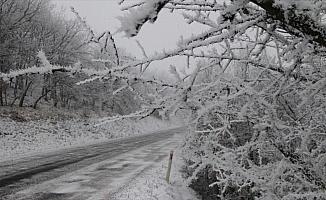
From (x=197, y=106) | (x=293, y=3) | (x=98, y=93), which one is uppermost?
(x=98, y=93)

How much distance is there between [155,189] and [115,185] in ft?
4.00

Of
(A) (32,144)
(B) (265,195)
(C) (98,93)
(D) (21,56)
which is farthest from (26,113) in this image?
(B) (265,195)

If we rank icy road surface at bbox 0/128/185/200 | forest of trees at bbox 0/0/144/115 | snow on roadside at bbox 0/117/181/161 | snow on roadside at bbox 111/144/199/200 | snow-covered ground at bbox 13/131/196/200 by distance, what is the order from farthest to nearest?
forest of trees at bbox 0/0/144/115
snow on roadside at bbox 0/117/181/161
snow on roadside at bbox 111/144/199/200
snow-covered ground at bbox 13/131/196/200
icy road surface at bbox 0/128/185/200

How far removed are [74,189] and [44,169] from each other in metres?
3.59

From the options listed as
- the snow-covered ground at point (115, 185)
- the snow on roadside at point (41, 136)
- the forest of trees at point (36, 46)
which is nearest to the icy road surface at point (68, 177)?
the snow-covered ground at point (115, 185)

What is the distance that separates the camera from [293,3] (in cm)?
141

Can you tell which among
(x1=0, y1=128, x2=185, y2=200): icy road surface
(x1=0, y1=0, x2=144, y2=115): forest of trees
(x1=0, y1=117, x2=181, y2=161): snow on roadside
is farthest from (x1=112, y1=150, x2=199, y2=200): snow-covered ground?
(x1=0, y1=0, x2=144, y2=115): forest of trees

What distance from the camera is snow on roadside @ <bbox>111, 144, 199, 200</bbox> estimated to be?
898 cm

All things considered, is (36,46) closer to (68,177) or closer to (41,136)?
(41,136)

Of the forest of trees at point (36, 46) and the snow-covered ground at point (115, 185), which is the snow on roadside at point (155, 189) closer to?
the snow-covered ground at point (115, 185)

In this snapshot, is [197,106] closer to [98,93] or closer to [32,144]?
[32,144]

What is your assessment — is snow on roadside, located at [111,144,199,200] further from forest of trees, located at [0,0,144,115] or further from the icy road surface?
forest of trees, located at [0,0,144,115]

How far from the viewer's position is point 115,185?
1030cm

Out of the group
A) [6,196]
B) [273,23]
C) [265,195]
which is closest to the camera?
[273,23]
